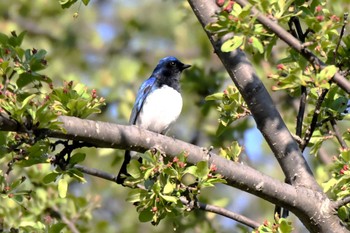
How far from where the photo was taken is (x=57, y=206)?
5883 millimetres

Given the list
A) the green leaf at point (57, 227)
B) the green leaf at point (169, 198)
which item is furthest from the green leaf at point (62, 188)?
the green leaf at point (169, 198)

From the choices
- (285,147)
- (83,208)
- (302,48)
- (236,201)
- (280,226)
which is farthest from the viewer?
(236,201)

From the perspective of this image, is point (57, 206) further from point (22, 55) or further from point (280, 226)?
point (280, 226)

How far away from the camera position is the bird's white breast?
6.45 m

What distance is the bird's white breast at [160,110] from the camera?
645 centimetres

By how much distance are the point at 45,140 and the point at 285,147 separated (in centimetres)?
131

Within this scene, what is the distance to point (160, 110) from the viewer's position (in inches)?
253

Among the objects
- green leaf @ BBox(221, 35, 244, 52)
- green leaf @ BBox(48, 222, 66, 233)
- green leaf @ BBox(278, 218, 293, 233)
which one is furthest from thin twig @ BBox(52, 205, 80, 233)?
green leaf @ BBox(221, 35, 244, 52)

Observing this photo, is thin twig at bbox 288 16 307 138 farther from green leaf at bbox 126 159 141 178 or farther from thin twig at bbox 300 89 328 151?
green leaf at bbox 126 159 141 178

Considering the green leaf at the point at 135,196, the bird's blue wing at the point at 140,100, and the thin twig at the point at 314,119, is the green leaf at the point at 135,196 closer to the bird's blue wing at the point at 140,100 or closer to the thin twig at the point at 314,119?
the thin twig at the point at 314,119

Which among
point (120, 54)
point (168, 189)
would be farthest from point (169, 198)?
point (120, 54)

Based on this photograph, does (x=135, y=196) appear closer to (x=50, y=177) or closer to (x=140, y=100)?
(x=50, y=177)

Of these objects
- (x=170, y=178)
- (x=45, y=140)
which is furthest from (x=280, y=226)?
(x=45, y=140)

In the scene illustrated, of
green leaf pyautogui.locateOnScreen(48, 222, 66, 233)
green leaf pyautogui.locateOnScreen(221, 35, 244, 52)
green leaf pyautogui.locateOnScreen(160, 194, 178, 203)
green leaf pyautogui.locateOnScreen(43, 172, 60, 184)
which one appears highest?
green leaf pyautogui.locateOnScreen(221, 35, 244, 52)
